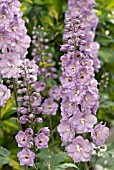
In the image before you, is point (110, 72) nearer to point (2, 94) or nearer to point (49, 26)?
point (49, 26)

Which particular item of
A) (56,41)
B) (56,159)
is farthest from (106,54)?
(56,159)

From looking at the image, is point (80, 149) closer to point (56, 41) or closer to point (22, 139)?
point (22, 139)

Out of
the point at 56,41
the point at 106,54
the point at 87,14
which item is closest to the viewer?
the point at 87,14

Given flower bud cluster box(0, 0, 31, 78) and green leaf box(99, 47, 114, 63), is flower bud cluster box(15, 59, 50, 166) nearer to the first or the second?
flower bud cluster box(0, 0, 31, 78)

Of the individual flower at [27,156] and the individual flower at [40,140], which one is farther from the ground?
the individual flower at [40,140]

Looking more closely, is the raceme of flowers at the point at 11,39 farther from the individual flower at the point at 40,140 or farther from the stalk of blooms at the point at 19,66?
the individual flower at the point at 40,140

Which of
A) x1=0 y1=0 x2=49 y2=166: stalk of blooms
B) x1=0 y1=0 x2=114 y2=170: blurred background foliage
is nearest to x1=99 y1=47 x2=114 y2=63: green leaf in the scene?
x1=0 y1=0 x2=114 y2=170: blurred background foliage

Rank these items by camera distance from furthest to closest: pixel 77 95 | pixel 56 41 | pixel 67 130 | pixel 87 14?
pixel 56 41 < pixel 87 14 < pixel 67 130 < pixel 77 95

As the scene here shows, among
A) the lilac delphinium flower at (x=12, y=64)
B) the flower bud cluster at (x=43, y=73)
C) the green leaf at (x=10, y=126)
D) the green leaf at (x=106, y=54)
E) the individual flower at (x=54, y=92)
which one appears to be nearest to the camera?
the lilac delphinium flower at (x=12, y=64)

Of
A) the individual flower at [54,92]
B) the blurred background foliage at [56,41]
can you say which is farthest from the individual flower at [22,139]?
the blurred background foliage at [56,41]
